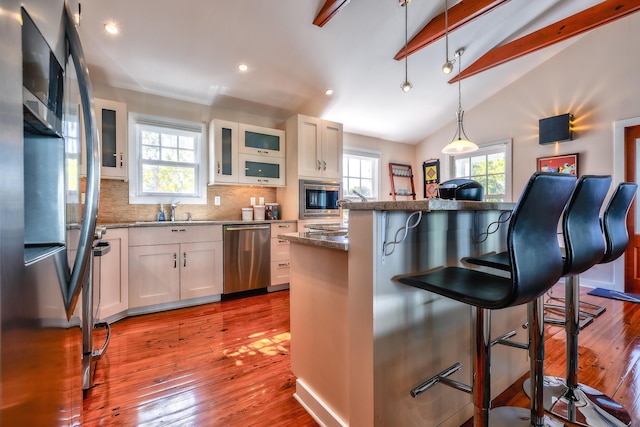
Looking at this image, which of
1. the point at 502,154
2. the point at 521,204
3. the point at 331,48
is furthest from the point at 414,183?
the point at 521,204

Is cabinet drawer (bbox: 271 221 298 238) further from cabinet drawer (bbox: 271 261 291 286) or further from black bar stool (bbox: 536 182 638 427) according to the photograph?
black bar stool (bbox: 536 182 638 427)

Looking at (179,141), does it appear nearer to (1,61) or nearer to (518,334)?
(1,61)

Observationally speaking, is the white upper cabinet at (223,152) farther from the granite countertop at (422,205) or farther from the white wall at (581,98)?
the white wall at (581,98)

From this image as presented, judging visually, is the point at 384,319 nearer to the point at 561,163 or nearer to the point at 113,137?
the point at 113,137

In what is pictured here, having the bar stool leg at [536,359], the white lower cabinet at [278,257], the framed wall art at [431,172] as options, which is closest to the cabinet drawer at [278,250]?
the white lower cabinet at [278,257]

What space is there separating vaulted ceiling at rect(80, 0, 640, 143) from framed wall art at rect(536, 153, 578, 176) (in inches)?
55.6

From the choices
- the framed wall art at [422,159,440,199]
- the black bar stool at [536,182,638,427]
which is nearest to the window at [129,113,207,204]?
the black bar stool at [536,182,638,427]

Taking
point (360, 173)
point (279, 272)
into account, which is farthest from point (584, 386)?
point (360, 173)

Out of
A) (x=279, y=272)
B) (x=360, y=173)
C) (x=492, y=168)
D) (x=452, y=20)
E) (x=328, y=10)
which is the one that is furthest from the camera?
(x=360, y=173)

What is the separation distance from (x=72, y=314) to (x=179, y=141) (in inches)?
126

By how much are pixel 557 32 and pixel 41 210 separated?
16.1 ft

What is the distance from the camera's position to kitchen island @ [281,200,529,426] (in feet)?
3.49

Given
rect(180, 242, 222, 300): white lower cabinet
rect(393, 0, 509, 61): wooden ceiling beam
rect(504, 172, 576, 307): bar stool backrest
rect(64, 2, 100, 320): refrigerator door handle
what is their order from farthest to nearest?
rect(180, 242, 222, 300): white lower cabinet, rect(393, 0, 509, 61): wooden ceiling beam, rect(504, 172, 576, 307): bar stool backrest, rect(64, 2, 100, 320): refrigerator door handle

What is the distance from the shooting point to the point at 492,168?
477 centimetres
